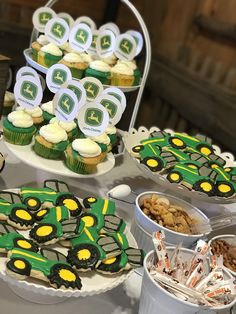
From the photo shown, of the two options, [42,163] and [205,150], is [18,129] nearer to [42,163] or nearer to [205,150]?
[42,163]

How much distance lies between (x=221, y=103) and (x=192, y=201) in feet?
4.28

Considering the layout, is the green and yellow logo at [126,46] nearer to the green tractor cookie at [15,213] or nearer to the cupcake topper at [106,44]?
the cupcake topper at [106,44]

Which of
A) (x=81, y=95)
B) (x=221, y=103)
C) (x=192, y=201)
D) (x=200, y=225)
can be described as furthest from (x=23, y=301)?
(x=221, y=103)

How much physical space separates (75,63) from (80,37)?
9cm

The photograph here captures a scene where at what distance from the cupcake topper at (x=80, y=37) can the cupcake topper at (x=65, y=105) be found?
342mm

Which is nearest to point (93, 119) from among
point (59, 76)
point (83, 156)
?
point (83, 156)

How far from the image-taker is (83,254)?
0.85 meters

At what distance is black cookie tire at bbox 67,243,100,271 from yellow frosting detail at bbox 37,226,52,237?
6 cm

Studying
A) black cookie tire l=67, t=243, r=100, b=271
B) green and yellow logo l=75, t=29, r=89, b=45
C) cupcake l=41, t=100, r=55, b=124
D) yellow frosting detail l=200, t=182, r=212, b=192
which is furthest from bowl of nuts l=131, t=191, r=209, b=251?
green and yellow logo l=75, t=29, r=89, b=45

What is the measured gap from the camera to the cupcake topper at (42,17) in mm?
1556

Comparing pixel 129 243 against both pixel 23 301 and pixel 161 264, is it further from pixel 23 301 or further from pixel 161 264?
pixel 23 301

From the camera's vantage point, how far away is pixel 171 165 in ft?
4.05

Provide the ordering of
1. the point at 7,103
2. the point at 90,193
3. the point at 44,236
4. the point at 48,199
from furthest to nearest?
the point at 7,103, the point at 90,193, the point at 48,199, the point at 44,236

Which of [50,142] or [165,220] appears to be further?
[50,142]
